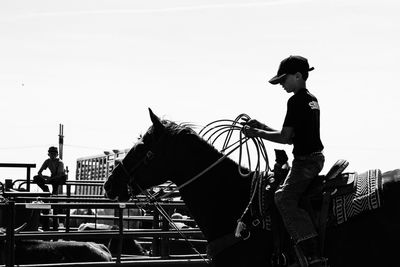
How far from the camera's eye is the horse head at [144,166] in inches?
302

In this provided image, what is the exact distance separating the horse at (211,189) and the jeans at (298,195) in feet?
0.77

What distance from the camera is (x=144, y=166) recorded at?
770cm

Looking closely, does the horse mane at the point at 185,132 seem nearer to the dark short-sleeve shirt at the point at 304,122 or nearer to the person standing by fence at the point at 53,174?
the dark short-sleeve shirt at the point at 304,122

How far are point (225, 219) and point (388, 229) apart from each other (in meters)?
1.46

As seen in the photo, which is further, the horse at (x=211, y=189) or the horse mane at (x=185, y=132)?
the horse mane at (x=185, y=132)

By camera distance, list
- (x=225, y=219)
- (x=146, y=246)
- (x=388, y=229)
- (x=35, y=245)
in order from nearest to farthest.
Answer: (x=388, y=229) < (x=225, y=219) < (x=35, y=245) < (x=146, y=246)

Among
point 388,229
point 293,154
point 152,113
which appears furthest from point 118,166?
point 388,229

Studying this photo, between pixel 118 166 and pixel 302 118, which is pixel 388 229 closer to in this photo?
pixel 302 118

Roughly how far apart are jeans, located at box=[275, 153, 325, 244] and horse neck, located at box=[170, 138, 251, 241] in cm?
52

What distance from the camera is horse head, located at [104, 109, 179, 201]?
766 centimetres

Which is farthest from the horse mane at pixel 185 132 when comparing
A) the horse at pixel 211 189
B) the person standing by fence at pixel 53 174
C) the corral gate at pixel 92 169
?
the corral gate at pixel 92 169

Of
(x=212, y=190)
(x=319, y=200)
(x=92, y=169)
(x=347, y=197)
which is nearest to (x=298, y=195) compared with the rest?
(x=319, y=200)

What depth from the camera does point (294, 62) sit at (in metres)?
7.29

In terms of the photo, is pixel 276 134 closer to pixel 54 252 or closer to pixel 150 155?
pixel 150 155
